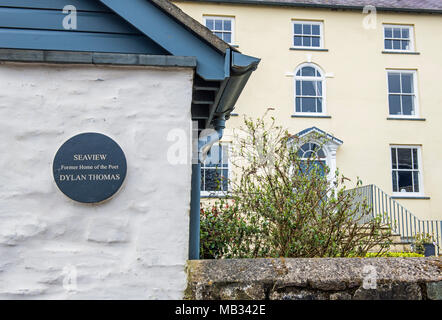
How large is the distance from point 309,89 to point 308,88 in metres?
0.05

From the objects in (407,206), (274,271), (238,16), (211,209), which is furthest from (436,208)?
(274,271)

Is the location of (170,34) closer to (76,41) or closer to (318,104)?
(76,41)

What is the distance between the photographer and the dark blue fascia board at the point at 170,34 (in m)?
3.58

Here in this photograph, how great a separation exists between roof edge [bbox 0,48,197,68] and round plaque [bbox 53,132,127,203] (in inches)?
23.2

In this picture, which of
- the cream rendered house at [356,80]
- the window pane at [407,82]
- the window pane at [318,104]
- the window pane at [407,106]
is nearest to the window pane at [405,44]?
the cream rendered house at [356,80]

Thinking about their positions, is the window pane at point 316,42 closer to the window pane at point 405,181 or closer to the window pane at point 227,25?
the window pane at point 227,25

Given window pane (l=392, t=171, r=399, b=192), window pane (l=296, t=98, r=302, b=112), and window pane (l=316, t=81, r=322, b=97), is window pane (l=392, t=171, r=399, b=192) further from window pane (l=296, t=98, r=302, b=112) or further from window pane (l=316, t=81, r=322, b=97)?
window pane (l=296, t=98, r=302, b=112)

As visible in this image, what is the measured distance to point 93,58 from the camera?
3.44 m

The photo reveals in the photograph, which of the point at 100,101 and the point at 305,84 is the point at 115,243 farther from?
the point at 305,84

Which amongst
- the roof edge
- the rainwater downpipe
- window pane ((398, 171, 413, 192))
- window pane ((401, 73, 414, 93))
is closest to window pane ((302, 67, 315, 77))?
window pane ((401, 73, 414, 93))

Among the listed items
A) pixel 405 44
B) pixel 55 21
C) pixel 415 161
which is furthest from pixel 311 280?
pixel 405 44

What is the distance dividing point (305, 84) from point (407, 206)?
544cm

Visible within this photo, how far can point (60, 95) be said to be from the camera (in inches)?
135

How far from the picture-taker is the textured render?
3.19 metres
